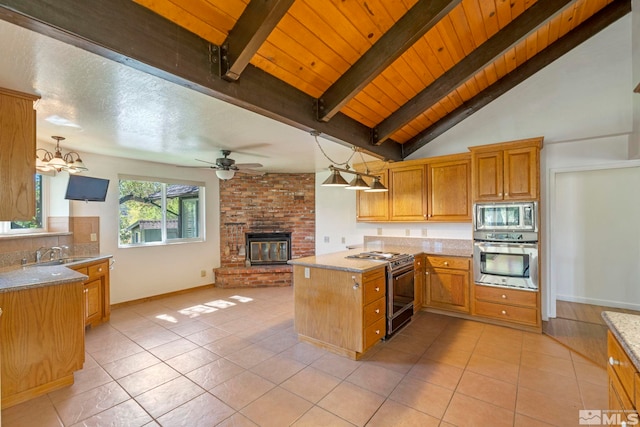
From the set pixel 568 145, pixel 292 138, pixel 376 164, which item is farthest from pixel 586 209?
pixel 292 138

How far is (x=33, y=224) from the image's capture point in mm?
3812

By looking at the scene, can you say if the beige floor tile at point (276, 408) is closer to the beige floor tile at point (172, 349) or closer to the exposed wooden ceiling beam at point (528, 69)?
the beige floor tile at point (172, 349)

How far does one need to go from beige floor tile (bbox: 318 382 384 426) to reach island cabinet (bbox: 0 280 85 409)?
2.13m

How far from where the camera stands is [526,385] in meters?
2.34

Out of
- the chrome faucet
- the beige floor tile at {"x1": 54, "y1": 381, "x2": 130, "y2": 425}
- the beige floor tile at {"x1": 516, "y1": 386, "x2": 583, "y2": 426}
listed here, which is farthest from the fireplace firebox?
the beige floor tile at {"x1": 516, "y1": 386, "x2": 583, "y2": 426}

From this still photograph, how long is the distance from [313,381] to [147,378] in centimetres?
144

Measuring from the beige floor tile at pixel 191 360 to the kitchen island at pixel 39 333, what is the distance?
0.74m

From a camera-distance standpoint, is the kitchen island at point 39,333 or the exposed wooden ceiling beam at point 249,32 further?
the kitchen island at point 39,333

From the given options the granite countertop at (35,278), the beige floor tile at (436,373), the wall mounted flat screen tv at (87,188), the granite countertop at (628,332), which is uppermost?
the wall mounted flat screen tv at (87,188)

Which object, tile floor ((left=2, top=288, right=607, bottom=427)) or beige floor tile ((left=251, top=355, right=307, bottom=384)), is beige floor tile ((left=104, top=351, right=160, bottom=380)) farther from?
beige floor tile ((left=251, top=355, right=307, bottom=384))

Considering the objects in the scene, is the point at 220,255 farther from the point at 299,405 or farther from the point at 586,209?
the point at 586,209

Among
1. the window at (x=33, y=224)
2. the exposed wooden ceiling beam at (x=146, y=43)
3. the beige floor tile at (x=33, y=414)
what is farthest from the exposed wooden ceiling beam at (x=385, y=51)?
the window at (x=33, y=224)

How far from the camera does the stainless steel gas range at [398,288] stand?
124 inches

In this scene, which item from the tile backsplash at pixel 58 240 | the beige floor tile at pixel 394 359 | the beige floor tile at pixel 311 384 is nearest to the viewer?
the beige floor tile at pixel 311 384
